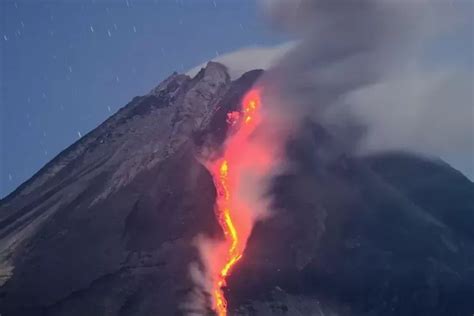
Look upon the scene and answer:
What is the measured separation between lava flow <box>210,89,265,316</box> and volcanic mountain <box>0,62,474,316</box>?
3.35 feet

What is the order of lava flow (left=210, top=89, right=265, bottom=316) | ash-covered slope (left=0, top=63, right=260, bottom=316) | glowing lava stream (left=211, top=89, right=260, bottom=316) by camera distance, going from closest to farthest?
ash-covered slope (left=0, top=63, right=260, bottom=316) < glowing lava stream (left=211, top=89, right=260, bottom=316) < lava flow (left=210, top=89, right=265, bottom=316)

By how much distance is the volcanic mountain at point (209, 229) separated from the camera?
5000 centimetres

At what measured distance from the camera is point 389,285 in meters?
60.2

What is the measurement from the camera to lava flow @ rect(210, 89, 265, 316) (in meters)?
54.3

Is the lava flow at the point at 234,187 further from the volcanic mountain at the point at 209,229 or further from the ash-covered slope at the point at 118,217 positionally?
the ash-covered slope at the point at 118,217

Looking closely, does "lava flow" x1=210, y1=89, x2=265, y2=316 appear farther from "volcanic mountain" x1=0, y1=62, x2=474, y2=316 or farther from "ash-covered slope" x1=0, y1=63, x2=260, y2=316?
"ash-covered slope" x1=0, y1=63, x2=260, y2=316

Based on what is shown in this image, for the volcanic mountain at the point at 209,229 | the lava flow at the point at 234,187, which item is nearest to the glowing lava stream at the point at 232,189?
the lava flow at the point at 234,187

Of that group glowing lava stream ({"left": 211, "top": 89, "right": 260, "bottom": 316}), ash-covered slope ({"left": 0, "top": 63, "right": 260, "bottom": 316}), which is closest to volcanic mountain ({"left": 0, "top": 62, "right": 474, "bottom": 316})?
ash-covered slope ({"left": 0, "top": 63, "right": 260, "bottom": 316})

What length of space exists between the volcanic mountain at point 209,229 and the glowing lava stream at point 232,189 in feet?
3.30

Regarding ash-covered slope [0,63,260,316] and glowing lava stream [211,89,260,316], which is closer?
ash-covered slope [0,63,260,316]

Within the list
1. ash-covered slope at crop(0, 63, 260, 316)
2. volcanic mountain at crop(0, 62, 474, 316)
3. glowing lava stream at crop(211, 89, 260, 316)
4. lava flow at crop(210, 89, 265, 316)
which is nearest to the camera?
ash-covered slope at crop(0, 63, 260, 316)

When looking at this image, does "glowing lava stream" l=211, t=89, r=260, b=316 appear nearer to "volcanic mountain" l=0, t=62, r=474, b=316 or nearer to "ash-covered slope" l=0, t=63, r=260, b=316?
"volcanic mountain" l=0, t=62, r=474, b=316

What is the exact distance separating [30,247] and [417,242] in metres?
38.5

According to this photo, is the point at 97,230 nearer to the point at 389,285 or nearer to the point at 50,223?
the point at 50,223
